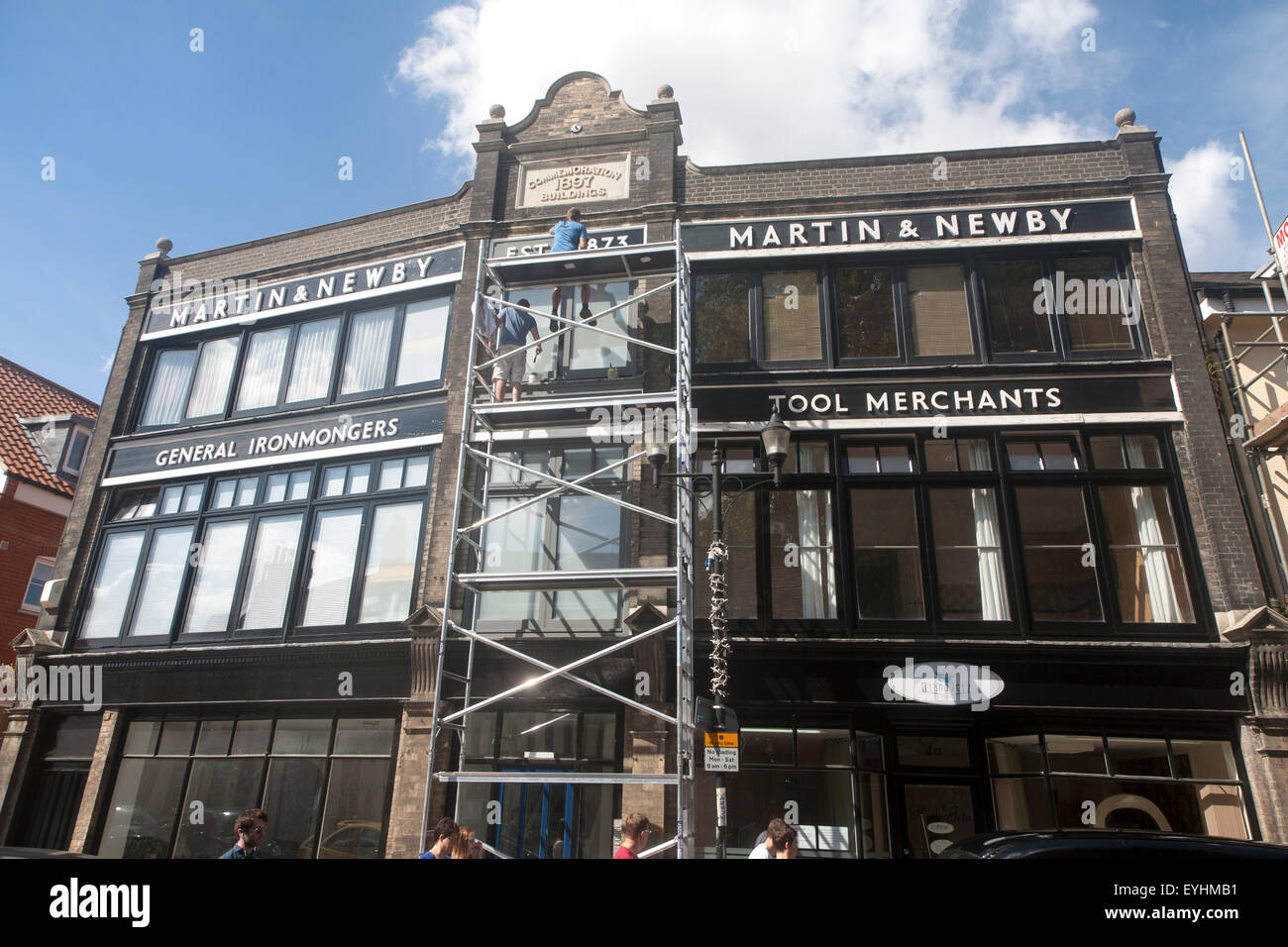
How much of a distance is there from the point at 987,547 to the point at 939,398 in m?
2.60

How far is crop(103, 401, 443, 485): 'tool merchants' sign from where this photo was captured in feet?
48.0

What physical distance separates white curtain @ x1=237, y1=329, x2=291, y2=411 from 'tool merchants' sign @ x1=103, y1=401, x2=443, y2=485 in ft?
2.55

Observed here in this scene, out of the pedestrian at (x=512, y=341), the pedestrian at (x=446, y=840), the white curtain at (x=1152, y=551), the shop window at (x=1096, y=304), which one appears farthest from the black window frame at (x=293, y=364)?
the white curtain at (x=1152, y=551)

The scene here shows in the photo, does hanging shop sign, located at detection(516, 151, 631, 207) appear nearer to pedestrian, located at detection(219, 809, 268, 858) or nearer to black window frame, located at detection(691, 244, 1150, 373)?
black window frame, located at detection(691, 244, 1150, 373)

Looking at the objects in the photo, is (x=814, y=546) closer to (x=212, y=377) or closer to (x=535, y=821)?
(x=535, y=821)

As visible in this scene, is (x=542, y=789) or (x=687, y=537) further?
(x=687, y=537)

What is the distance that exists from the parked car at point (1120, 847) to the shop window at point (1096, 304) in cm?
941

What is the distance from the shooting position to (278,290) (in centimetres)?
1708

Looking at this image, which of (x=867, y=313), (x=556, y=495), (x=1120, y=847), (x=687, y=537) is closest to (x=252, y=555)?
(x=556, y=495)

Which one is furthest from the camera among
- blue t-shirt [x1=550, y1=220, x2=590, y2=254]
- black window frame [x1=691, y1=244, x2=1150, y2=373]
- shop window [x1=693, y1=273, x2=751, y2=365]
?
shop window [x1=693, y1=273, x2=751, y2=365]

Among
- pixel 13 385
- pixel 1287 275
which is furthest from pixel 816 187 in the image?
pixel 13 385

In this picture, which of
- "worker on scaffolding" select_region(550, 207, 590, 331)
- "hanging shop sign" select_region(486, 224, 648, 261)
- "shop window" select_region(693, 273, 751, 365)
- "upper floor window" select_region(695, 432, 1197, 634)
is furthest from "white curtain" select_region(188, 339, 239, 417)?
"upper floor window" select_region(695, 432, 1197, 634)

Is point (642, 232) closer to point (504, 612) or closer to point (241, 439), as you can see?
point (504, 612)
